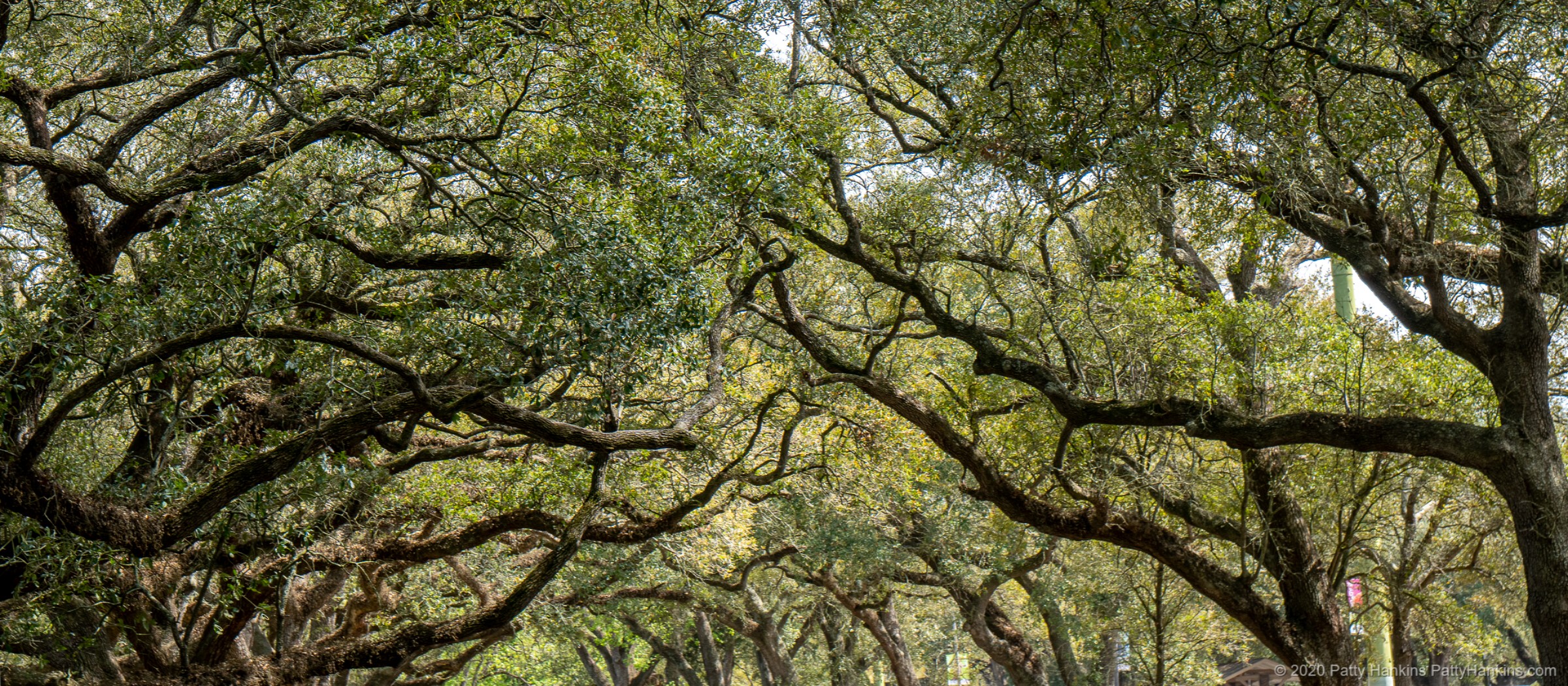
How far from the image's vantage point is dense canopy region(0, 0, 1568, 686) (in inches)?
261

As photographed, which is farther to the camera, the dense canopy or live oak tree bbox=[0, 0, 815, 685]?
the dense canopy

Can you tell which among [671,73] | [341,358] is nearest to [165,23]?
[341,358]

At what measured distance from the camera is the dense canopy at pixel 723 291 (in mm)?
6633

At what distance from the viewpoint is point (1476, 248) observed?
8930 mm

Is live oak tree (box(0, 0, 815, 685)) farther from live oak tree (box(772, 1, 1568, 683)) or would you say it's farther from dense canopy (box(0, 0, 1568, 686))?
live oak tree (box(772, 1, 1568, 683))

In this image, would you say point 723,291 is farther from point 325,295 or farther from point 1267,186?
point 1267,186

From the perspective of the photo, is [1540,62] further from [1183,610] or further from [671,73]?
[1183,610]

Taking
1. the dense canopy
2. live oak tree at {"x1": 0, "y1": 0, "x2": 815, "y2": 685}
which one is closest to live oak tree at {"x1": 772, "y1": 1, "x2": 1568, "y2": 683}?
the dense canopy

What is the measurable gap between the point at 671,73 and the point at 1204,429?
5227mm

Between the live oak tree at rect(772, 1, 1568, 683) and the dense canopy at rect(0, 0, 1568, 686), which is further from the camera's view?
the dense canopy at rect(0, 0, 1568, 686)

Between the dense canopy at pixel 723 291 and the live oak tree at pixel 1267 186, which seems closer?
the live oak tree at pixel 1267 186

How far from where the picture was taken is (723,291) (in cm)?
891

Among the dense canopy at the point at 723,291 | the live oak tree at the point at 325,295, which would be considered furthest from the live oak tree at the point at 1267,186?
the live oak tree at the point at 325,295

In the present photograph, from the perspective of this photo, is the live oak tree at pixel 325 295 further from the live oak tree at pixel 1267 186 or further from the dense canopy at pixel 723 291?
the live oak tree at pixel 1267 186
